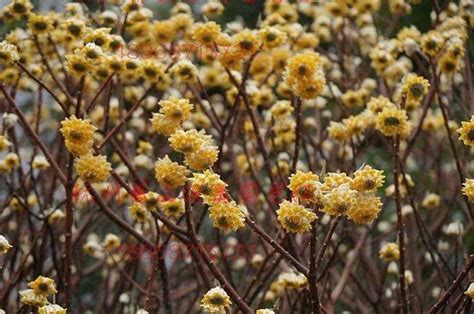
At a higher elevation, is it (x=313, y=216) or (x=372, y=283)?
(x=372, y=283)

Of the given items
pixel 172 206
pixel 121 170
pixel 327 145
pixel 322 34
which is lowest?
pixel 172 206

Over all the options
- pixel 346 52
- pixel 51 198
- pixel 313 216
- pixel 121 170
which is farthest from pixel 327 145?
pixel 313 216

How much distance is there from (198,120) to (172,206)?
1115 mm

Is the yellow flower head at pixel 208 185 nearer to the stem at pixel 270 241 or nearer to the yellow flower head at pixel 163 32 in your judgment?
the stem at pixel 270 241

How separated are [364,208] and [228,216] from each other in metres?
0.30

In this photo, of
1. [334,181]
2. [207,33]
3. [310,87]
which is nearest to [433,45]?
[310,87]

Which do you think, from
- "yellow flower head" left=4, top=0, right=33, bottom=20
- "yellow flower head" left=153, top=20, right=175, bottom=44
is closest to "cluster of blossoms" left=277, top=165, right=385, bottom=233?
"yellow flower head" left=4, top=0, right=33, bottom=20

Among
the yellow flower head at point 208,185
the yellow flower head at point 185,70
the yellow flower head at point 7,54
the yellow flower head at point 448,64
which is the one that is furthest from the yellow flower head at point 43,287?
the yellow flower head at point 448,64

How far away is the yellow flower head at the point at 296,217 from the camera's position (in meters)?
1.64

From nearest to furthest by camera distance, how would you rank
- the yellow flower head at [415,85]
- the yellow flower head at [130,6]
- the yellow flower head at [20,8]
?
the yellow flower head at [415,85] → the yellow flower head at [20,8] → the yellow flower head at [130,6]

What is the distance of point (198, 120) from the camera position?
328cm

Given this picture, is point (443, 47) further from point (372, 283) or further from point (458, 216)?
point (458, 216)

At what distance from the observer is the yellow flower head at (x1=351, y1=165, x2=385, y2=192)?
1.61 m

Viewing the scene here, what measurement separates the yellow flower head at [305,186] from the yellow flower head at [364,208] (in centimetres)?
9
